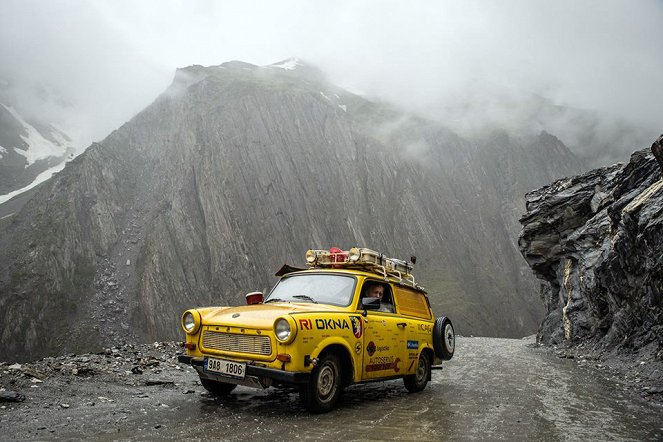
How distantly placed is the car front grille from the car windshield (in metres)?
1.30

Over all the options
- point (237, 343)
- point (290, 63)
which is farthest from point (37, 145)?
point (237, 343)

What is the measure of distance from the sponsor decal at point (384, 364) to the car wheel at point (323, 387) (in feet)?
2.33

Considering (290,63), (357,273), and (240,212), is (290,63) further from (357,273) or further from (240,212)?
(357,273)

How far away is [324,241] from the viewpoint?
54562mm

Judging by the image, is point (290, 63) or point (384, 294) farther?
point (290, 63)

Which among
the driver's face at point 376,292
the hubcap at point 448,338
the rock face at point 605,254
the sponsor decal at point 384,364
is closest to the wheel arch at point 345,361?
the sponsor decal at point 384,364

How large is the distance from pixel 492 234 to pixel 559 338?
1871 inches

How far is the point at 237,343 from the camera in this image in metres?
6.02

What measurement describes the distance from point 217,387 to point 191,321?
1205 mm

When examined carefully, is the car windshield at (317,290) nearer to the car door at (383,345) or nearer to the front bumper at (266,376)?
the car door at (383,345)

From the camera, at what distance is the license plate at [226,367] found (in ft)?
18.7

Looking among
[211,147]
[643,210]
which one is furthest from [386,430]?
[211,147]

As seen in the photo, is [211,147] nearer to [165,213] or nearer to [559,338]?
[165,213]

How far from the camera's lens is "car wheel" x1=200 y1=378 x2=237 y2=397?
6.87 m
